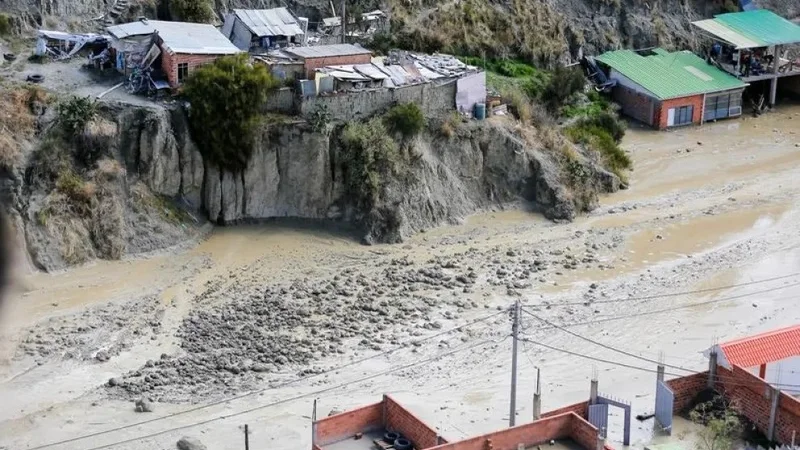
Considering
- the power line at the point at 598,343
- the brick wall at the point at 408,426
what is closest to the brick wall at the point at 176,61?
the power line at the point at 598,343

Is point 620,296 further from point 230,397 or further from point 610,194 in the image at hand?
point 230,397

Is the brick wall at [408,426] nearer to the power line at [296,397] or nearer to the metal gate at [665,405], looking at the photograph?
the power line at [296,397]

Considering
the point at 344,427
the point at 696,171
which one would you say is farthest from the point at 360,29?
the point at 344,427

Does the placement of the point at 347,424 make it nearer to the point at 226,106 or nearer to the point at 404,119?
the point at 226,106

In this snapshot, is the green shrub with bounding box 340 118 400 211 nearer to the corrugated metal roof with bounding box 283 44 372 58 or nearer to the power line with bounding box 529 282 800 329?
the corrugated metal roof with bounding box 283 44 372 58

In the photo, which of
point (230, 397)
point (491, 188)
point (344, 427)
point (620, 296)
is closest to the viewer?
point (344, 427)

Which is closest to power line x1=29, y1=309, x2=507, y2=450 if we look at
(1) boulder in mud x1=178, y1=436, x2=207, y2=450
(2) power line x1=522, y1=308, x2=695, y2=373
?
(2) power line x1=522, y1=308, x2=695, y2=373
